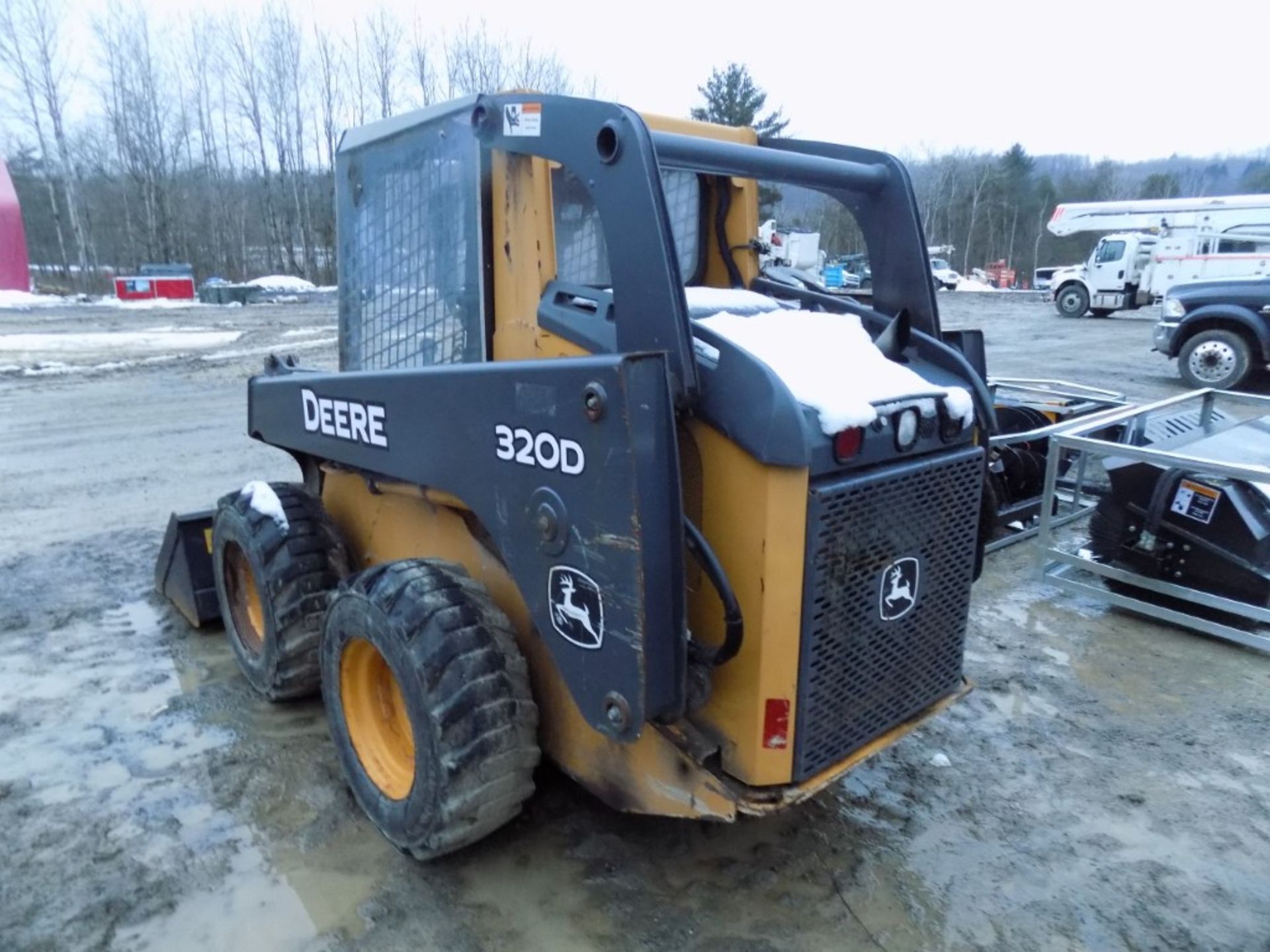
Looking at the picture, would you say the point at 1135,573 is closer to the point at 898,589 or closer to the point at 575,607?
the point at 898,589

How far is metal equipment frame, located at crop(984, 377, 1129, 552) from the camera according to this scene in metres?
5.28

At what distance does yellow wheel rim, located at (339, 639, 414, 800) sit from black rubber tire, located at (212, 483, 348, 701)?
551 mm

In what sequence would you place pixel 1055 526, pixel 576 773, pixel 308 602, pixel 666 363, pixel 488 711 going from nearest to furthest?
pixel 666 363
pixel 488 711
pixel 576 773
pixel 308 602
pixel 1055 526

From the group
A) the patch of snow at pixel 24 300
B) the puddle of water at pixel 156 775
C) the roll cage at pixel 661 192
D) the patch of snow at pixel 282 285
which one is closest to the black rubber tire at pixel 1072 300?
the patch of snow at pixel 282 285

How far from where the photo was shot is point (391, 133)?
302 centimetres

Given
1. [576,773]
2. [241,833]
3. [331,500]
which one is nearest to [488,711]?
[576,773]

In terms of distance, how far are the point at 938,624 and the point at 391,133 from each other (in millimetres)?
2382

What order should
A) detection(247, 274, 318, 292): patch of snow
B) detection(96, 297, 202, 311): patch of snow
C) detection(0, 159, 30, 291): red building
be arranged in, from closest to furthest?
detection(96, 297, 202, 311): patch of snow → detection(0, 159, 30, 291): red building → detection(247, 274, 318, 292): patch of snow

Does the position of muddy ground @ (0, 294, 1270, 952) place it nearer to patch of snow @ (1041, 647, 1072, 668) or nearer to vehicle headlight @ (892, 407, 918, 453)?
patch of snow @ (1041, 647, 1072, 668)

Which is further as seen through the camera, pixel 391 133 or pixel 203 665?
pixel 203 665

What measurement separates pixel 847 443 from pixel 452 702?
4.06ft

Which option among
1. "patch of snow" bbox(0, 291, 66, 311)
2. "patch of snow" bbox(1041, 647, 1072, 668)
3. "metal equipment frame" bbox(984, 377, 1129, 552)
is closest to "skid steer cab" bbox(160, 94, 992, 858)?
"patch of snow" bbox(1041, 647, 1072, 668)

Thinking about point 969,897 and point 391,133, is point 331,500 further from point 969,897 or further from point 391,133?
point 969,897

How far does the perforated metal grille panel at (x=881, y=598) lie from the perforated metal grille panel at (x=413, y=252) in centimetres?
124
